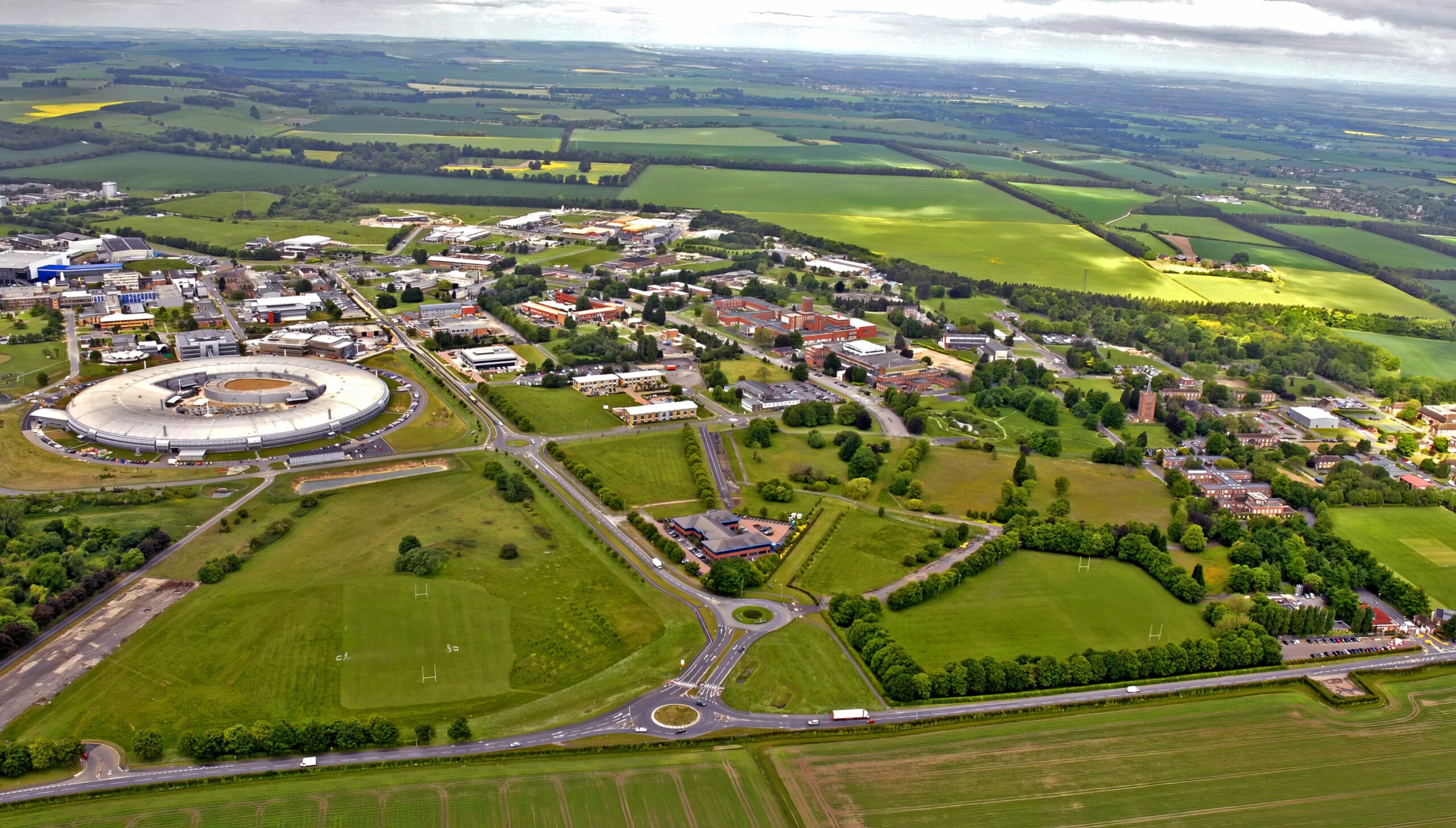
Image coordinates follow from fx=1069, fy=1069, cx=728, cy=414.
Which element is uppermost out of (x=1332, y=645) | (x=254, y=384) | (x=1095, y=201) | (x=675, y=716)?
(x=1095, y=201)

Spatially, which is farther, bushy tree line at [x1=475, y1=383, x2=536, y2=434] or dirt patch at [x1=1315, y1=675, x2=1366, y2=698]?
bushy tree line at [x1=475, y1=383, x2=536, y2=434]

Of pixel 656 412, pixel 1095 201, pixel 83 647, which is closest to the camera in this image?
pixel 83 647

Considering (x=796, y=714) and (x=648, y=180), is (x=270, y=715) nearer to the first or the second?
(x=796, y=714)

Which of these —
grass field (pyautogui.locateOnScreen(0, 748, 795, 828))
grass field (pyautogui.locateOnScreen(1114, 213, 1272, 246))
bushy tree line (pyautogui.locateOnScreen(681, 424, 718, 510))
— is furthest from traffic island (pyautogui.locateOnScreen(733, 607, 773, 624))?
grass field (pyautogui.locateOnScreen(1114, 213, 1272, 246))

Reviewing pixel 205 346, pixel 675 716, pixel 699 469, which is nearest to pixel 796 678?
pixel 675 716

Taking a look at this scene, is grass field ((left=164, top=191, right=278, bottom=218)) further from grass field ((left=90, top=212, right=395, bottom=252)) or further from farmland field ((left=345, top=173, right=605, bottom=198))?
farmland field ((left=345, top=173, right=605, bottom=198))

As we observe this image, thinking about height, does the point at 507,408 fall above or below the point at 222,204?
below

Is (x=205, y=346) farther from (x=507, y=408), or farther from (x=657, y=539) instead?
(x=657, y=539)

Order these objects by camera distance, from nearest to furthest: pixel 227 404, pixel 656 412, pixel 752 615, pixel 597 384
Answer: pixel 752 615
pixel 227 404
pixel 656 412
pixel 597 384
